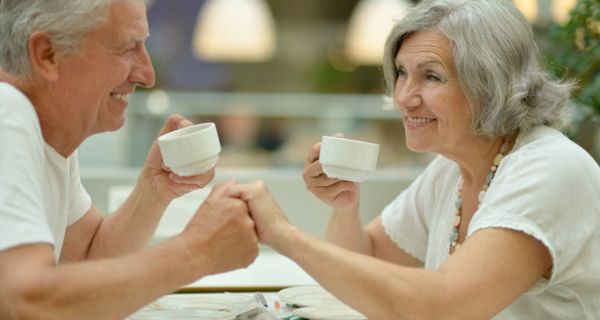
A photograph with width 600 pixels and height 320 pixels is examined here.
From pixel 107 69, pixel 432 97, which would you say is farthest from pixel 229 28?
pixel 107 69

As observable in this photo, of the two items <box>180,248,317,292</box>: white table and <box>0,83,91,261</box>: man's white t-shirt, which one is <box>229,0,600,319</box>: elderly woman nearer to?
<box>180,248,317,292</box>: white table

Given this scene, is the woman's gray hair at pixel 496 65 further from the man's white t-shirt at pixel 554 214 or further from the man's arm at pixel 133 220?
the man's arm at pixel 133 220

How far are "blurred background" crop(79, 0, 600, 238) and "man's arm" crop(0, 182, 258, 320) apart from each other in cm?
73

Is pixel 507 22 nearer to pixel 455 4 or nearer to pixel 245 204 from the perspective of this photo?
pixel 455 4

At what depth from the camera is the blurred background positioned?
2547mm

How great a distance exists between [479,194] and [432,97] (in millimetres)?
259

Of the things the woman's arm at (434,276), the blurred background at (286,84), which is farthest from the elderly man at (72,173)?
the blurred background at (286,84)

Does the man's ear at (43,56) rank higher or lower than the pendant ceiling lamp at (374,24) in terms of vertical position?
higher

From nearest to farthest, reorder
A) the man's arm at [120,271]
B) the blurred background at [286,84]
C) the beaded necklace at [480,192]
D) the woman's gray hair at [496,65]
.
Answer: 1. the man's arm at [120,271]
2. the woman's gray hair at [496,65]
3. the beaded necklace at [480,192]
4. the blurred background at [286,84]

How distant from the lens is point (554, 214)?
4.72 ft

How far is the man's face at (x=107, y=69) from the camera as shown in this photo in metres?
1.41

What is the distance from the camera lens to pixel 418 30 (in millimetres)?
1688

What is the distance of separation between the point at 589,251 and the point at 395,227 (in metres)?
0.60

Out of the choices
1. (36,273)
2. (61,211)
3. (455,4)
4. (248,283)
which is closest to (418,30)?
(455,4)
